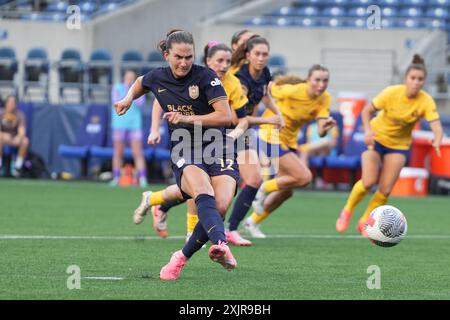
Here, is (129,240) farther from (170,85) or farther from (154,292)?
(154,292)

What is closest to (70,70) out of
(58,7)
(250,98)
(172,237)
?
(58,7)

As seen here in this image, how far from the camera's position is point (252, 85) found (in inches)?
419

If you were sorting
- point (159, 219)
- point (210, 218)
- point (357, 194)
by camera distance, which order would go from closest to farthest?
1. point (210, 218)
2. point (159, 219)
3. point (357, 194)

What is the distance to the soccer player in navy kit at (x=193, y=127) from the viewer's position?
299 inches

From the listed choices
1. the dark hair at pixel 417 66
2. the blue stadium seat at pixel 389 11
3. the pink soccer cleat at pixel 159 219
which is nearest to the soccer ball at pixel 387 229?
the pink soccer cleat at pixel 159 219

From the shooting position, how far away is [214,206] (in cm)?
761

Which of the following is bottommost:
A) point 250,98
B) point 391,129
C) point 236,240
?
point 236,240

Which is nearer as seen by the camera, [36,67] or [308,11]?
[36,67]

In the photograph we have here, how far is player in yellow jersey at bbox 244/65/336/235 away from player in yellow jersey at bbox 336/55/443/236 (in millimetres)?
568

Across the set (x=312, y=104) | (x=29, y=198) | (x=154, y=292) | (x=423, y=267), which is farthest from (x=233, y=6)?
(x=154, y=292)

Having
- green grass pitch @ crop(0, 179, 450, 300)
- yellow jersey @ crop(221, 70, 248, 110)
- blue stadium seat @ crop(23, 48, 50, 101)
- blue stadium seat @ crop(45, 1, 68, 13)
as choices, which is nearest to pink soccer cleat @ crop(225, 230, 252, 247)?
green grass pitch @ crop(0, 179, 450, 300)

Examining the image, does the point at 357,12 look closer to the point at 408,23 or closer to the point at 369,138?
the point at 408,23

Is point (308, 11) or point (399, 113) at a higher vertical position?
point (308, 11)

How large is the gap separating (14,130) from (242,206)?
34.4 feet
